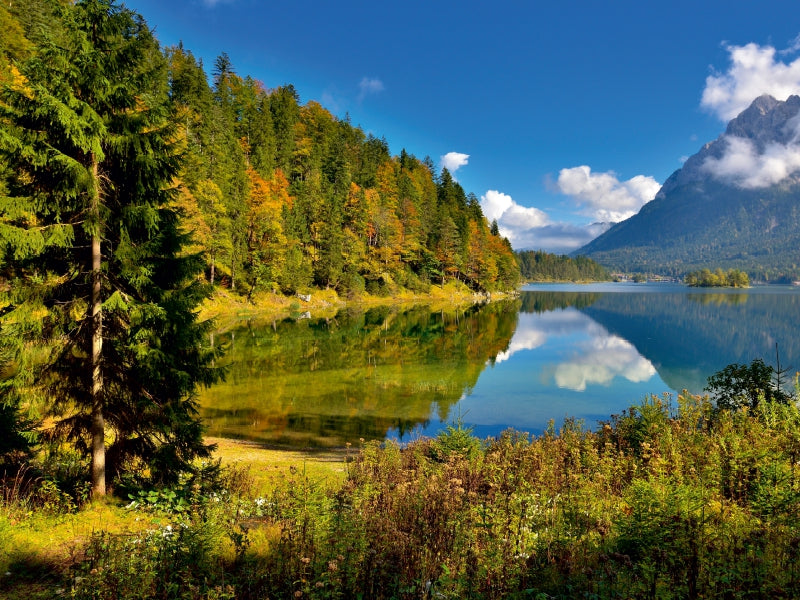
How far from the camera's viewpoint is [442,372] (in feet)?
86.0

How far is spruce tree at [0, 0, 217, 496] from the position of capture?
6918 mm

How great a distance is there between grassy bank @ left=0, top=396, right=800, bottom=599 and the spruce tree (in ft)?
5.54

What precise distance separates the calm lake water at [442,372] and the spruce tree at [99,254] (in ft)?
26.0

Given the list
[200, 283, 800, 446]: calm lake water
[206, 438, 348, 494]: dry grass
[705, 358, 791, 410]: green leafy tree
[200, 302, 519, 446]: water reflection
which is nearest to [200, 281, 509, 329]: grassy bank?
[200, 283, 800, 446]: calm lake water

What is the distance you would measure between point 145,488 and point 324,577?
5.83 meters

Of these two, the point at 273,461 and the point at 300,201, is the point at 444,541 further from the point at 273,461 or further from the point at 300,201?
the point at 300,201

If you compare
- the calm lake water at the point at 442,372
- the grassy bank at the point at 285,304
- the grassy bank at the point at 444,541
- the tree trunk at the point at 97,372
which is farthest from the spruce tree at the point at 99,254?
the grassy bank at the point at 285,304

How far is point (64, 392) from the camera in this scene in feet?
24.9

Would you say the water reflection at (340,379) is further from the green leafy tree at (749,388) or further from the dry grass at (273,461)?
the green leafy tree at (749,388)

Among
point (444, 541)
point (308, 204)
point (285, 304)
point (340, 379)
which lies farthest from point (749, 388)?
point (308, 204)

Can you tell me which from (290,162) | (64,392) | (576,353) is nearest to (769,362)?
(576,353)

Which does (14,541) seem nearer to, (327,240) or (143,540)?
(143,540)

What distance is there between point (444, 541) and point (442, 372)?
2089cm

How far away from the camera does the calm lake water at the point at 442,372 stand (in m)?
17.7
